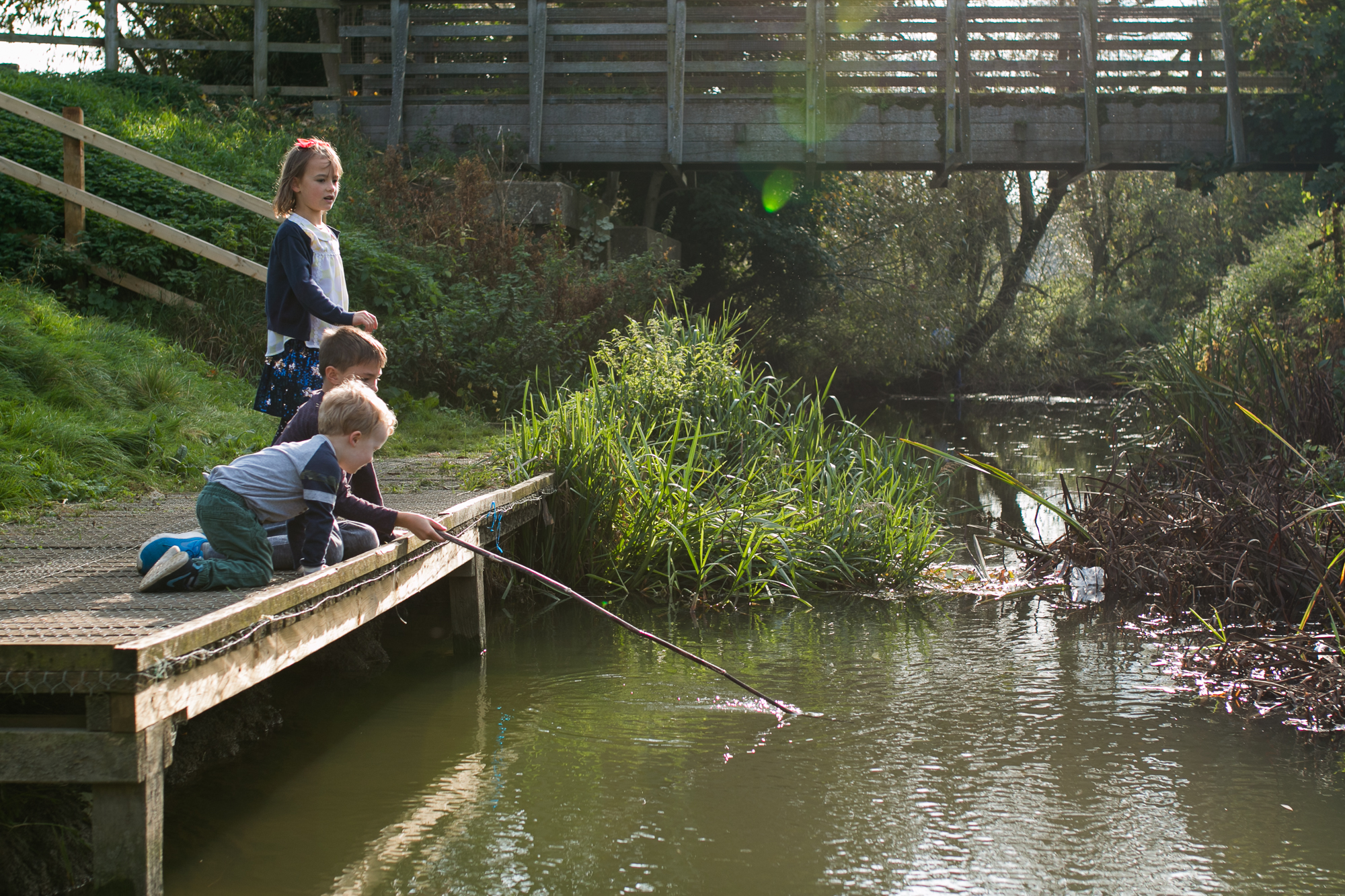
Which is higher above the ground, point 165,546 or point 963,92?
point 963,92

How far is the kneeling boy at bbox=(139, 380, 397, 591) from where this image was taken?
3.66m

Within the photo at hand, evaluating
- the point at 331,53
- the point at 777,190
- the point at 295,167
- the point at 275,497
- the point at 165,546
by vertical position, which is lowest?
the point at 165,546

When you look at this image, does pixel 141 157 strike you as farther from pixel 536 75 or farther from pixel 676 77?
pixel 676 77

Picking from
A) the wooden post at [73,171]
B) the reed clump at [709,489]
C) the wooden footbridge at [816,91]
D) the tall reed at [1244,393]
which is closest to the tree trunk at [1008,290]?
the wooden footbridge at [816,91]

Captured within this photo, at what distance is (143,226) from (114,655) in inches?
290

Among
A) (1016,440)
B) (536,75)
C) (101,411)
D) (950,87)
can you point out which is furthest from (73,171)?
(1016,440)

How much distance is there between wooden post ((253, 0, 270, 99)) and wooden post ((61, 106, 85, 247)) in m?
5.75

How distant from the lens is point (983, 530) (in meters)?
9.03

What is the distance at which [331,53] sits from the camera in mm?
15133

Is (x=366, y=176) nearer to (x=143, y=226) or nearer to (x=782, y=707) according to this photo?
(x=143, y=226)

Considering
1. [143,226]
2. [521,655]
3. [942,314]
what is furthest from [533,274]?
[942,314]

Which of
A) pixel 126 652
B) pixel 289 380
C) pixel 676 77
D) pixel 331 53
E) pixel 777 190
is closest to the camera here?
pixel 126 652

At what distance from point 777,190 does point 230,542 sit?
1518 centimetres

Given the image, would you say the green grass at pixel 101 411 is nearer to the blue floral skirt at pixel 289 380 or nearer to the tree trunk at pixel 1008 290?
the blue floral skirt at pixel 289 380
